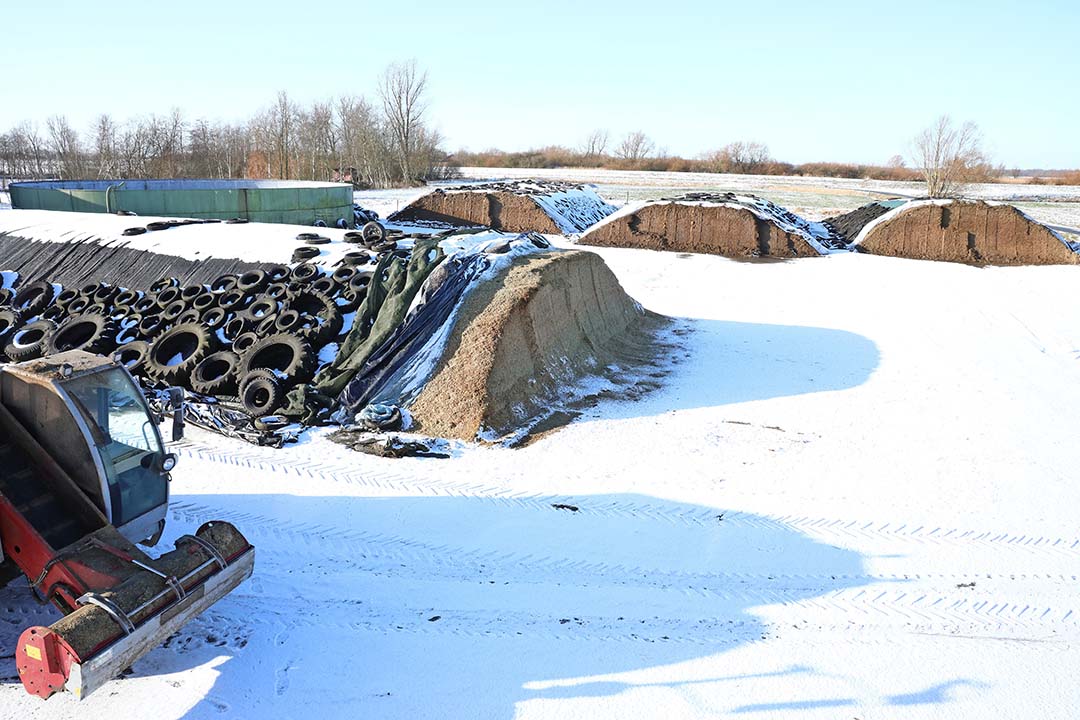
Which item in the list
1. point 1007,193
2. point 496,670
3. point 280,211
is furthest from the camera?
point 1007,193

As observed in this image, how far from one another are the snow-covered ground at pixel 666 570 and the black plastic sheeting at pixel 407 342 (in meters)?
1.62

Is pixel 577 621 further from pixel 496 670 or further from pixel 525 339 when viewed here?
pixel 525 339

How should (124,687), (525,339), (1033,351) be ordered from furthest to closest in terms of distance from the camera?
(1033,351) → (525,339) → (124,687)

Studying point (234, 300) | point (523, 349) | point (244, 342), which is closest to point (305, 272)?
point (234, 300)

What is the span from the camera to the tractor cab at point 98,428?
18.8 feet

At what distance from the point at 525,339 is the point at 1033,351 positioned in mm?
12075

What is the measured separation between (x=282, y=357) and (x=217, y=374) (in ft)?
3.70

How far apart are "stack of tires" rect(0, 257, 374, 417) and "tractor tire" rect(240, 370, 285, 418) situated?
16mm

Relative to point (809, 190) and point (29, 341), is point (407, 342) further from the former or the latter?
point (809, 190)

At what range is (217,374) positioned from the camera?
12516 millimetres

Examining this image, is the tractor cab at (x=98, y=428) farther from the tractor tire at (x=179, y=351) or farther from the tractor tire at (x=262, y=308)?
the tractor tire at (x=262, y=308)

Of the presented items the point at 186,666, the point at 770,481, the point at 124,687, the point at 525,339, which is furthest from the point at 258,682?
the point at 525,339

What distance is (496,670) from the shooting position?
Result: 19.1 ft

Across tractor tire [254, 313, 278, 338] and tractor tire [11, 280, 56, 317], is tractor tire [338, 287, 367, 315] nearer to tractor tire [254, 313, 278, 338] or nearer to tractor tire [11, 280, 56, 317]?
tractor tire [254, 313, 278, 338]
